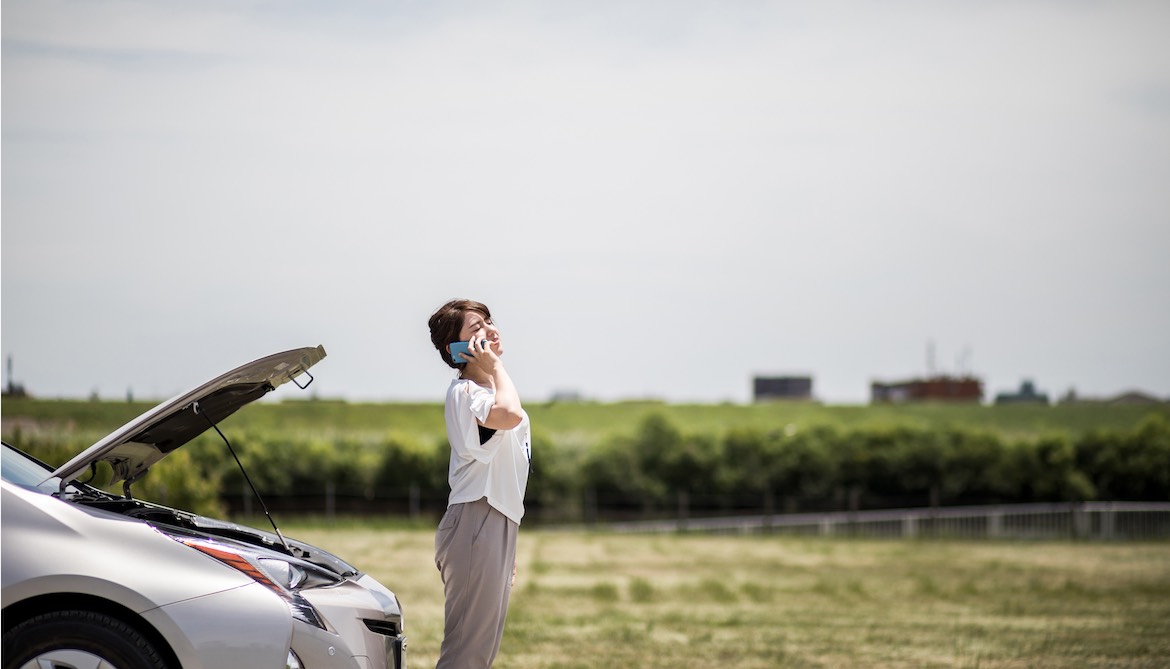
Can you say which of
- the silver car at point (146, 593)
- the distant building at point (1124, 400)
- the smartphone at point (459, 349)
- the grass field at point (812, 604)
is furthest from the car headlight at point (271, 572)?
the distant building at point (1124, 400)

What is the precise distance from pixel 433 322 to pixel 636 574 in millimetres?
16795

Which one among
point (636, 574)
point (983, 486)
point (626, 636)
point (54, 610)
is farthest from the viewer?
point (983, 486)

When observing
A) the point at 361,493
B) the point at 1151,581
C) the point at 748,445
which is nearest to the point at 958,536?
the point at 748,445

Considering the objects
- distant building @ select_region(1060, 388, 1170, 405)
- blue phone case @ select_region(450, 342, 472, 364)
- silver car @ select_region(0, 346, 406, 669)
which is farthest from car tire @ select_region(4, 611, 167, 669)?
distant building @ select_region(1060, 388, 1170, 405)

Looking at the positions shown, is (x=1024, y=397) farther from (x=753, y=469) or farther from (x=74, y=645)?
(x=74, y=645)

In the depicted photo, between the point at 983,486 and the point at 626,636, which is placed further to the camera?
the point at 983,486

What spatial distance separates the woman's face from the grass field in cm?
421

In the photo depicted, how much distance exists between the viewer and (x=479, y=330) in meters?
5.64

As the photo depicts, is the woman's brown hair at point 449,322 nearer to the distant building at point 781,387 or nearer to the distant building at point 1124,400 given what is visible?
the distant building at point 1124,400

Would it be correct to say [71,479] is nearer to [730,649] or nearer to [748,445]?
[730,649]

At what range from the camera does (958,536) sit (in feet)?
121

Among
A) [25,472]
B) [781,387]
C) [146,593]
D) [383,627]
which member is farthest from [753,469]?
[146,593]

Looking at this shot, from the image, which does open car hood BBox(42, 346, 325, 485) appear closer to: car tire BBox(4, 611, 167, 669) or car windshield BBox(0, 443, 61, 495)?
car windshield BBox(0, 443, 61, 495)

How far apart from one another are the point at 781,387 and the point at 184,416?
74.7 meters
